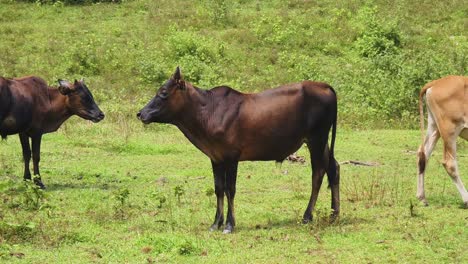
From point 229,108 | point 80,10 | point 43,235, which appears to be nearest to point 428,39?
point 80,10

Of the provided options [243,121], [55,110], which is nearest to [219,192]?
[243,121]

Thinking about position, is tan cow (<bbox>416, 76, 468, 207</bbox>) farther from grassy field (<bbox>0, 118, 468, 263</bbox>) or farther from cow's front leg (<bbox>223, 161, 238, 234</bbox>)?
cow's front leg (<bbox>223, 161, 238, 234</bbox>)

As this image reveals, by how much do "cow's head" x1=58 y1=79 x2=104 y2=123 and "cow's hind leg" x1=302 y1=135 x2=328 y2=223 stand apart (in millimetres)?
4514

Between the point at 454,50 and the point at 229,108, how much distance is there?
689 inches

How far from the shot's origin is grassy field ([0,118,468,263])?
7.90 meters

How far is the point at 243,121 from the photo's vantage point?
9133mm

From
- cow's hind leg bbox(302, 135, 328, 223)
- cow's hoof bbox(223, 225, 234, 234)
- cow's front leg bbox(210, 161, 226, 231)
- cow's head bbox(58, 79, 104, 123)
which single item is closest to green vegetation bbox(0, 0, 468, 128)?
cow's head bbox(58, 79, 104, 123)

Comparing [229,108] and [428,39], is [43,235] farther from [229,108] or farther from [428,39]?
[428,39]

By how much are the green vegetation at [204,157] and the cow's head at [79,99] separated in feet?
3.30

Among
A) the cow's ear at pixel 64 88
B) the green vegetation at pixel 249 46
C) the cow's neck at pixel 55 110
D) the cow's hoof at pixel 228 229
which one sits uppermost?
the cow's ear at pixel 64 88

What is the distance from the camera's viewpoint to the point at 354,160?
14.2m

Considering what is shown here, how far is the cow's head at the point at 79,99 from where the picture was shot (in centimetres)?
1244

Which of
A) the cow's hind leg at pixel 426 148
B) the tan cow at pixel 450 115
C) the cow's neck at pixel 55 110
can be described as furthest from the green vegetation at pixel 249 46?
the tan cow at pixel 450 115

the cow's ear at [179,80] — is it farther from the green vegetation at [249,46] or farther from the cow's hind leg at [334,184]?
the green vegetation at [249,46]
